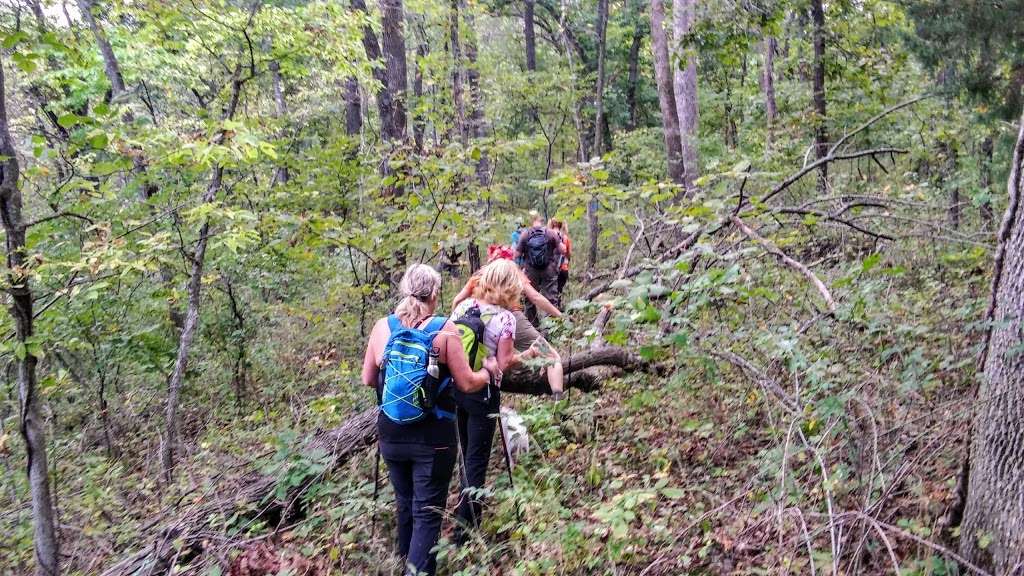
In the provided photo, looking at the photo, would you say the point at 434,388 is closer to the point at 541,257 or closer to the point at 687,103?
the point at 541,257

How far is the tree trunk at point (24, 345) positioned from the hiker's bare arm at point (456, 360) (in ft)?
7.87

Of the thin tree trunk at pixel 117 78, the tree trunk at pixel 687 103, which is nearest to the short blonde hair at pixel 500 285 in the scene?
the thin tree trunk at pixel 117 78

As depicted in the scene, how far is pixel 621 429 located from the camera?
5.17m

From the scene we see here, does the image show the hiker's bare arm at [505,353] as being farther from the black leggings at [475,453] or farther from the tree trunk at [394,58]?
the tree trunk at [394,58]

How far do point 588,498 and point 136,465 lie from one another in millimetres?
5661

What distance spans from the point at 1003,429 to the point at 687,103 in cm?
1065

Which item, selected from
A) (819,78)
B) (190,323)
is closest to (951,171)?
(819,78)

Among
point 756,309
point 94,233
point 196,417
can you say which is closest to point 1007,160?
point 756,309

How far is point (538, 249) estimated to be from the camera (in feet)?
26.0

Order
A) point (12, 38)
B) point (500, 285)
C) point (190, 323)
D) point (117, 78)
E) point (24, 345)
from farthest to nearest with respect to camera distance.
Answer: point (117, 78) < point (190, 323) < point (500, 285) < point (24, 345) < point (12, 38)

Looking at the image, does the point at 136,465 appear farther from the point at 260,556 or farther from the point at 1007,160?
the point at 1007,160

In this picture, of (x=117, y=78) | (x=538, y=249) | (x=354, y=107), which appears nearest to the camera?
(x=538, y=249)

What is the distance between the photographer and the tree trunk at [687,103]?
11727 mm

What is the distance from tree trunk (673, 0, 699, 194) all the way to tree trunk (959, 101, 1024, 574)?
918 cm
